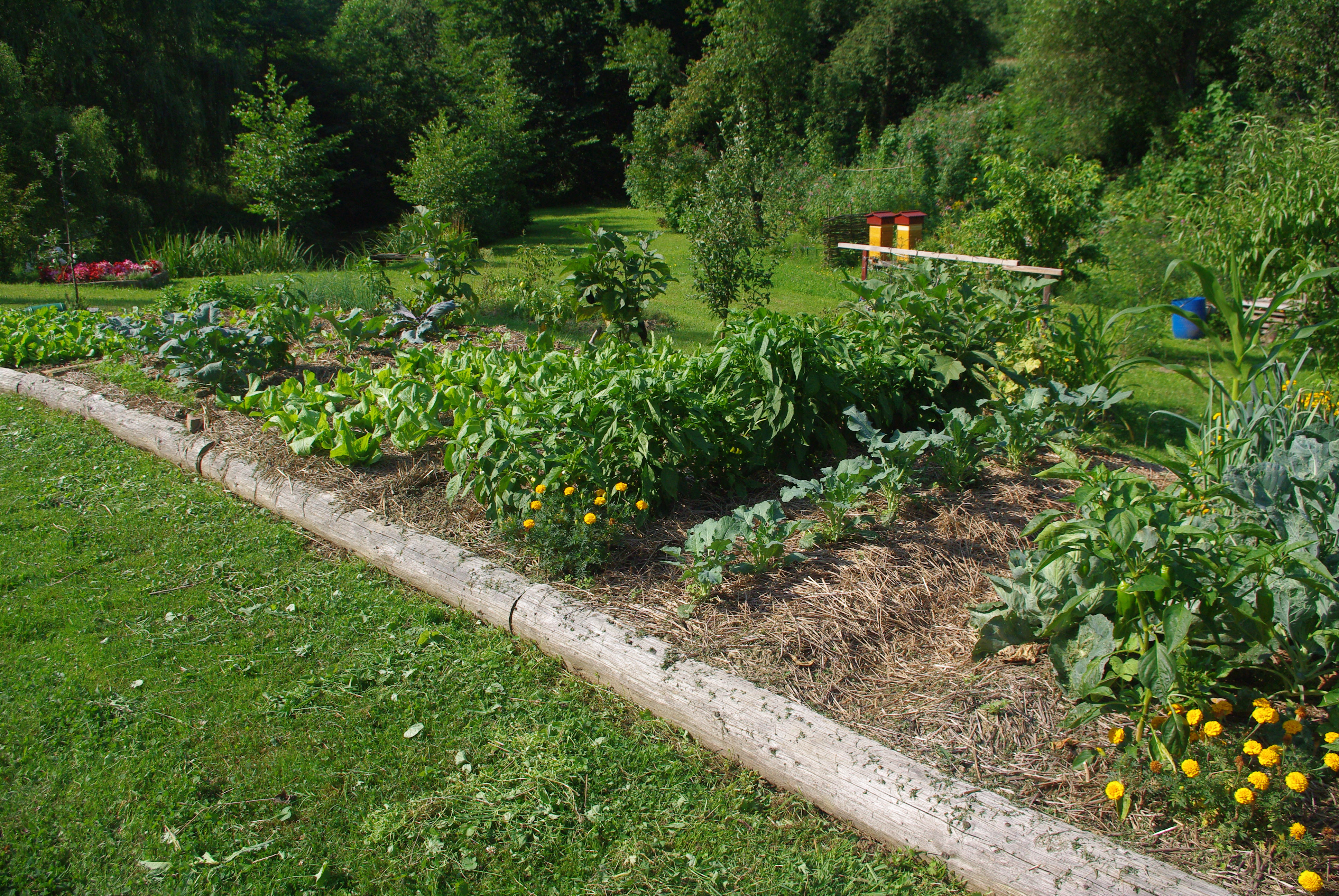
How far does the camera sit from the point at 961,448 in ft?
12.7

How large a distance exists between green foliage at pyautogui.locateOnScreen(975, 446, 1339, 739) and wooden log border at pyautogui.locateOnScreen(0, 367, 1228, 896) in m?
0.42

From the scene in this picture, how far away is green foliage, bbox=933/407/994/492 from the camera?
3.84 meters

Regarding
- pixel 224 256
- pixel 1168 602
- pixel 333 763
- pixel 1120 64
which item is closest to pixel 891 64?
pixel 1120 64

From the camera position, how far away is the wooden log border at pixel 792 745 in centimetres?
202

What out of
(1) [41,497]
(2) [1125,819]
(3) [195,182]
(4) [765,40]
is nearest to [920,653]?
(2) [1125,819]

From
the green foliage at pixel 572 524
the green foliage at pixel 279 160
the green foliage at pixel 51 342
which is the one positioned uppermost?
the green foliage at pixel 279 160

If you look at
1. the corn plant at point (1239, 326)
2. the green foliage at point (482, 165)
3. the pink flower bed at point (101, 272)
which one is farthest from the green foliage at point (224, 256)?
the corn plant at point (1239, 326)

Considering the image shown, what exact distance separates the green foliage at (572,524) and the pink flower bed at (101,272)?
11465 mm

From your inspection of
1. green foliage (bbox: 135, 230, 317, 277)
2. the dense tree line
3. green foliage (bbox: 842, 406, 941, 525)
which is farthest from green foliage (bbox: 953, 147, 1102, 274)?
green foliage (bbox: 135, 230, 317, 277)

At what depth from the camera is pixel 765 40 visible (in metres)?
19.7

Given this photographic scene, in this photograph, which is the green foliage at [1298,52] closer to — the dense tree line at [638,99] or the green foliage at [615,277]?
the dense tree line at [638,99]

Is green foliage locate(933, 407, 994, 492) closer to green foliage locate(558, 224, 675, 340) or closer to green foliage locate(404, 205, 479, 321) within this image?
green foliage locate(558, 224, 675, 340)

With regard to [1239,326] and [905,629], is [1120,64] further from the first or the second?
[905,629]

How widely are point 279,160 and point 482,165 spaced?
4006 millimetres
